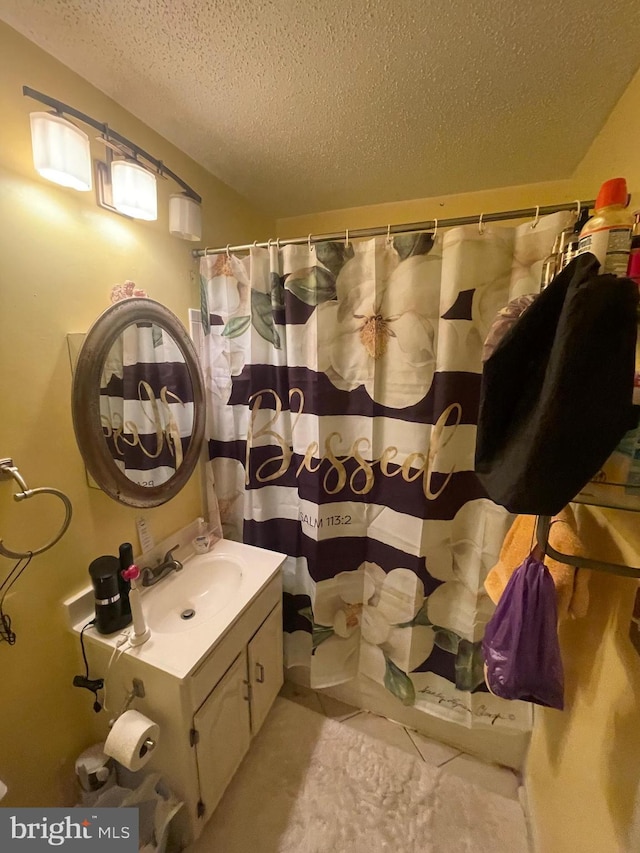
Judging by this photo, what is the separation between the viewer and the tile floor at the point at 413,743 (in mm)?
1312

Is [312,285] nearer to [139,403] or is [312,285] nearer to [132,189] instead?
[132,189]

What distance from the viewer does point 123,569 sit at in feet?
3.49

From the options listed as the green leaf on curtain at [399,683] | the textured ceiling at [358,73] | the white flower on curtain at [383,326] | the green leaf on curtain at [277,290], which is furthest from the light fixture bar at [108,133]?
the green leaf on curtain at [399,683]

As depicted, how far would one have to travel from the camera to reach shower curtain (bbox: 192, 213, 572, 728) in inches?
43.9

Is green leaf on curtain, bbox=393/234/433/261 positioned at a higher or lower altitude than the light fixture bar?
lower

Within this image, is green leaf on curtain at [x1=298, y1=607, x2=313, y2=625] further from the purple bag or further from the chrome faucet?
the purple bag

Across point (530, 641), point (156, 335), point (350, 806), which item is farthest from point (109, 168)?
point (350, 806)

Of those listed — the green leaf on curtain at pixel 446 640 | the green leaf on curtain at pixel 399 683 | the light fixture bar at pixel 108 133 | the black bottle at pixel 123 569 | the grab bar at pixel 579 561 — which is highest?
the light fixture bar at pixel 108 133

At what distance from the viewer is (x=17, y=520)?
90 centimetres

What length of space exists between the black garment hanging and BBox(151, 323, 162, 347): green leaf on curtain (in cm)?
116

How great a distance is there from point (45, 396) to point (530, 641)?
1392mm

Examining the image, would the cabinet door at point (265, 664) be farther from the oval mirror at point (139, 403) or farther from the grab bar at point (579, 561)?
the grab bar at point (579, 561)

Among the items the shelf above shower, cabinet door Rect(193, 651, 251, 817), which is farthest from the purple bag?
cabinet door Rect(193, 651, 251, 817)

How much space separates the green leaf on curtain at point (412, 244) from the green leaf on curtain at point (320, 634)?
4.92 feet
